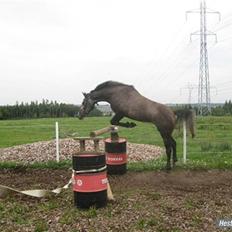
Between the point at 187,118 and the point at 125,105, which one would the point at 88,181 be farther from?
the point at 187,118

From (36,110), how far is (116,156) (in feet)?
119

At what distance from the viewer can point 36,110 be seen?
141ft

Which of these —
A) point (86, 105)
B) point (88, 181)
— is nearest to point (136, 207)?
point (88, 181)

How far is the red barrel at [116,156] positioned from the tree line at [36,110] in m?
32.0

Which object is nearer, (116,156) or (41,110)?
(116,156)

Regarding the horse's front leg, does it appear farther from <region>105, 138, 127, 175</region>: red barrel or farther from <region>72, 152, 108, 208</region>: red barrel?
<region>72, 152, 108, 208</region>: red barrel

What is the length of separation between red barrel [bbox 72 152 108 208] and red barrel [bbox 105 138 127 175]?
2.22 meters

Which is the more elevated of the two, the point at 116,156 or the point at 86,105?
the point at 86,105

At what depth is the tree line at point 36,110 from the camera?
40.8m

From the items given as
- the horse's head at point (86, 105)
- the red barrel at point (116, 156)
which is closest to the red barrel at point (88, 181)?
the horse's head at point (86, 105)

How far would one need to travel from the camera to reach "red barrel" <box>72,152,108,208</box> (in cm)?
552

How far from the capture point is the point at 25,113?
43.9 meters

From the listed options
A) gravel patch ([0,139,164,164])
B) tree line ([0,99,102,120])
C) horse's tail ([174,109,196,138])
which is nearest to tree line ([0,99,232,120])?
tree line ([0,99,102,120])

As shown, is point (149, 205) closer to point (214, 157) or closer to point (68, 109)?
point (214, 157)
